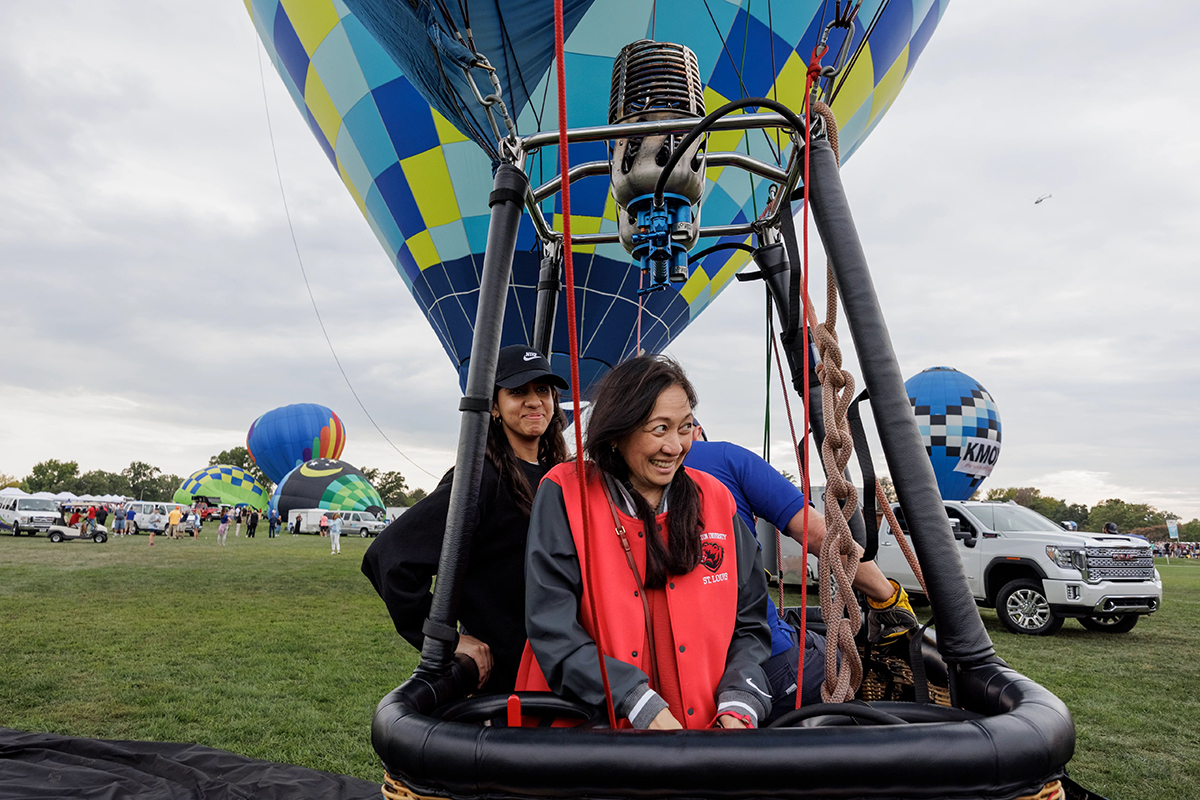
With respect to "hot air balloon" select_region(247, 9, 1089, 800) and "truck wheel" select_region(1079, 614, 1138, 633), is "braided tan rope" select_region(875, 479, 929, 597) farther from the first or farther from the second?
"truck wheel" select_region(1079, 614, 1138, 633)

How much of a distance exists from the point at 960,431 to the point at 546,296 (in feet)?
54.9

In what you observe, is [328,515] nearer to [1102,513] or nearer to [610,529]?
[610,529]

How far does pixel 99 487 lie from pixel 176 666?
89.3m

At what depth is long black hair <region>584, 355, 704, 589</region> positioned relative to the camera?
55.7 inches

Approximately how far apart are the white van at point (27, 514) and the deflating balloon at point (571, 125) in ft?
76.1

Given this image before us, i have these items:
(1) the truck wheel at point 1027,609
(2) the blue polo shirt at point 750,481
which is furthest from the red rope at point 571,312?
(1) the truck wheel at point 1027,609

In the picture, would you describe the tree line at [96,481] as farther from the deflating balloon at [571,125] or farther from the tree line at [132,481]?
the deflating balloon at [571,125]

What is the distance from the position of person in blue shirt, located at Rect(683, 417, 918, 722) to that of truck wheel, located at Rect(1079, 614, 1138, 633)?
6839 millimetres

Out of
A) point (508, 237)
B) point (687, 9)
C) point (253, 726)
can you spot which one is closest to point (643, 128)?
point (508, 237)

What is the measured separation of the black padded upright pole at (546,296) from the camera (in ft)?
7.70

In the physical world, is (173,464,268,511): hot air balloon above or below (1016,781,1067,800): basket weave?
above

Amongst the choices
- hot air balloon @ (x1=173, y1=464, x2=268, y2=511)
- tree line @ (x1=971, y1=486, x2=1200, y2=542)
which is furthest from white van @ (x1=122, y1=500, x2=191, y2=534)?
tree line @ (x1=971, y1=486, x2=1200, y2=542)

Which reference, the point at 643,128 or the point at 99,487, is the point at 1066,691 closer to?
the point at 643,128

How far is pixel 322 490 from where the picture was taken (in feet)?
106
